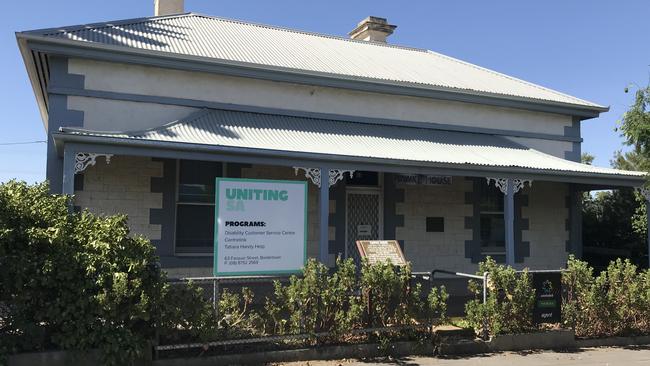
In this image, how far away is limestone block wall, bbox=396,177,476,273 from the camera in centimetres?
1224

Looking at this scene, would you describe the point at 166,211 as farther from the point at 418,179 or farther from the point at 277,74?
the point at 418,179

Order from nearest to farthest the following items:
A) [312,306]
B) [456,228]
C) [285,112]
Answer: [312,306] < [285,112] < [456,228]

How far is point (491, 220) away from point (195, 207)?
6.96 meters

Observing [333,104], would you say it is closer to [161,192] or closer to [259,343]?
[161,192]

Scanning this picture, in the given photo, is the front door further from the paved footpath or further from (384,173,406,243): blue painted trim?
the paved footpath

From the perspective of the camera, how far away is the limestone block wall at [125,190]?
9.98 m

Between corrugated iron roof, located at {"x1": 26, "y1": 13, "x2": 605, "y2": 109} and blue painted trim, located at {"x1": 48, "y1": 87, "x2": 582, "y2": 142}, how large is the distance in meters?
0.90

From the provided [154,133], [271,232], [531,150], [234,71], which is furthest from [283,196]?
[531,150]

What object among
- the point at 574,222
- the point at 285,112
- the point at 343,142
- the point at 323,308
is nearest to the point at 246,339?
the point at 323,308

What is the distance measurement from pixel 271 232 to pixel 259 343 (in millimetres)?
1590

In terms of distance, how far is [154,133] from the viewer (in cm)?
929

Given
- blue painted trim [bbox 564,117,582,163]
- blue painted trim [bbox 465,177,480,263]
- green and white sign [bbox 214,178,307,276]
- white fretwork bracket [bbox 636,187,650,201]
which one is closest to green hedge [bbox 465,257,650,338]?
green and white sign [bbox 214,178,307,276]

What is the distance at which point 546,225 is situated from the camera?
1349 cm

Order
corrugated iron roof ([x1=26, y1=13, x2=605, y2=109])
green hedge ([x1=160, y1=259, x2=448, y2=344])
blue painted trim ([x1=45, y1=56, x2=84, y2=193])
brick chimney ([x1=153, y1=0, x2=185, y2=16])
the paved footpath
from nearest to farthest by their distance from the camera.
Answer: green hedge ([x1=160, y1=259, x2=448, y2=344])
the paved footpath
blue painted trim ([x1=45, y1=56, x2=84, y2=193])
corrugated iron roof ([x1=26, y1=13, x2=605, y2=109])
brick chimney ([x1=153, y1=0, x2=185, y2=16])
